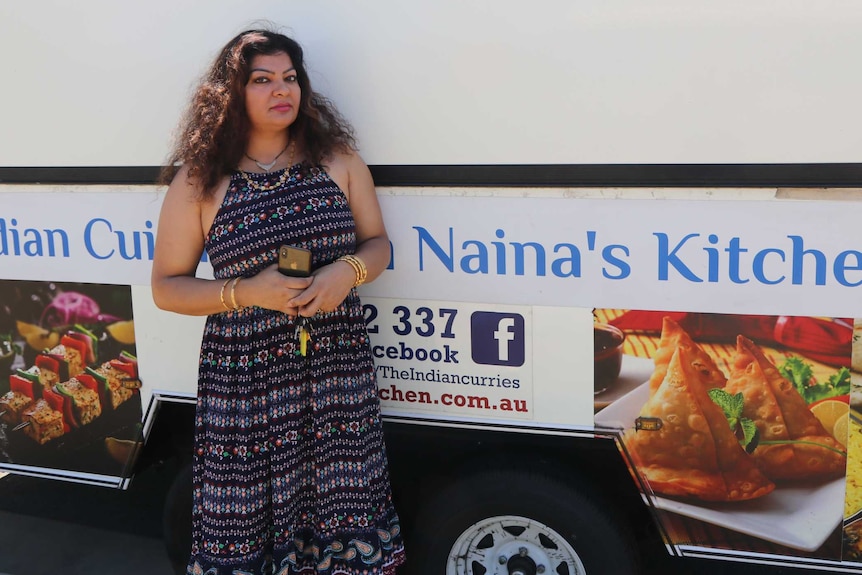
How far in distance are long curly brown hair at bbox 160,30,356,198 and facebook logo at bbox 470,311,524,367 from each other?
0.65 metres

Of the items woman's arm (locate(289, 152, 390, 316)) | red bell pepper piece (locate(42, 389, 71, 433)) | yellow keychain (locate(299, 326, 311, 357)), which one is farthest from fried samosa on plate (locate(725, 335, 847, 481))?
red bell pepper piece (locate(42, 389, 71, 433))

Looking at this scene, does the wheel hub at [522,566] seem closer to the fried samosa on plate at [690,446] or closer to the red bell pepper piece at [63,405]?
the fried samosa on plate at [690,446]

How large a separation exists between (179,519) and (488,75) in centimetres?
184

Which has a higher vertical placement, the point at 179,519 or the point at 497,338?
the point at 497,338

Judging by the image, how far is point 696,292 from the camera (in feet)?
7.33

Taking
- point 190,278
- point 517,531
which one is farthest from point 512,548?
point 190,278

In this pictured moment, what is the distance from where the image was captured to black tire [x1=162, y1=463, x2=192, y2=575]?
2.85 metres

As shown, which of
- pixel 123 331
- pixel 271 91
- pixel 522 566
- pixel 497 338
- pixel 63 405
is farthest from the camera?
pixel 63 405

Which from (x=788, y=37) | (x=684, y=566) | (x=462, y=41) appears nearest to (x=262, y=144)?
(x=462, y=41)

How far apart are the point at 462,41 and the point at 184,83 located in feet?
2.94

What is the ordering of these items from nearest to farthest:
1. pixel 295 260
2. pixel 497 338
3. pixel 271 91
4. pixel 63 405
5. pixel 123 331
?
1. pixel 295 260
2. pixel 271 91
3. pixel 497 338
4. pixel 123 331
5. pixel 63 405

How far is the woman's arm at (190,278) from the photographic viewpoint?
2.19 meters

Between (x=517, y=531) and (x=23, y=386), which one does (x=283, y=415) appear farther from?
(x=23, y=386)

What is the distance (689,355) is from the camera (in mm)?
2266
